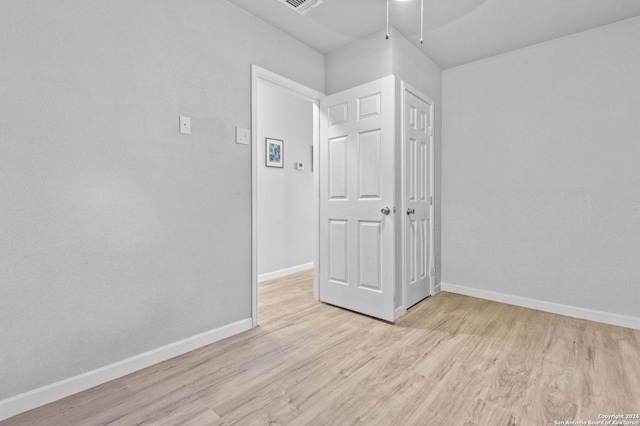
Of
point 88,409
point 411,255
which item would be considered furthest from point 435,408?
point 88,409

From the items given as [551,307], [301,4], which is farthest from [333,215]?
[551,307]

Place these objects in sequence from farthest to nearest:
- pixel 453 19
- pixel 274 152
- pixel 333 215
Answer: pixel 274 152 < pixel 333 215 < pixel 453 19

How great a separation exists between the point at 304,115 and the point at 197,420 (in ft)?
13.2

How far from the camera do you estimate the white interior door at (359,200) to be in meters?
2.61

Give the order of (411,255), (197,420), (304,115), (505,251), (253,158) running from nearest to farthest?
(197,420) → (253,158) → (411,255) → (505,251) → (304,115)

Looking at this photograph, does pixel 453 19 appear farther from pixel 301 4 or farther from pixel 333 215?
pixel 333 215

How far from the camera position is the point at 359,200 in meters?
2.79

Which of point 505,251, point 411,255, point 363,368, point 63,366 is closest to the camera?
point 63,366

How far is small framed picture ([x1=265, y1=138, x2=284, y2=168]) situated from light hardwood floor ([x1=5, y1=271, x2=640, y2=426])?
2200 mm

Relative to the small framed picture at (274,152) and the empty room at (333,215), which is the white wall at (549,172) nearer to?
the empty room at (333,215)

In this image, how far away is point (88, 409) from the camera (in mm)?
1524

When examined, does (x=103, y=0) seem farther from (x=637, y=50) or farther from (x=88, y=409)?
(x=637, y=50)

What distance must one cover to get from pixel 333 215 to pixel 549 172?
2055 mm

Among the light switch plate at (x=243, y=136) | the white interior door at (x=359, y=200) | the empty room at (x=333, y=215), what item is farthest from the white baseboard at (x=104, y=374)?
the light switch plate at (x=243, y=136)
